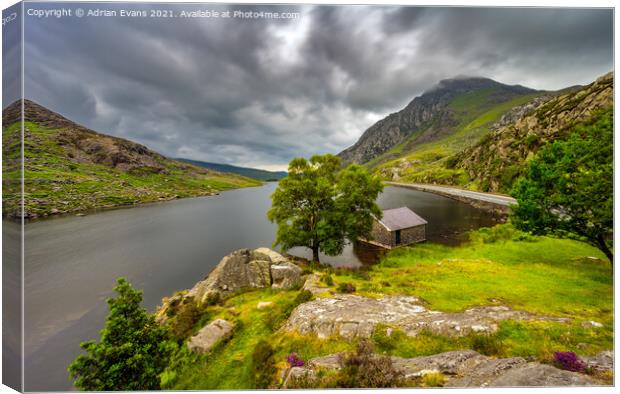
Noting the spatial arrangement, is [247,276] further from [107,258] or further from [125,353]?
[107,258]

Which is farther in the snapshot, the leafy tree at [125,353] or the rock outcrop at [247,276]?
the rock outcrop at [247,276]

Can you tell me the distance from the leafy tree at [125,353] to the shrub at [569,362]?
11907 mm

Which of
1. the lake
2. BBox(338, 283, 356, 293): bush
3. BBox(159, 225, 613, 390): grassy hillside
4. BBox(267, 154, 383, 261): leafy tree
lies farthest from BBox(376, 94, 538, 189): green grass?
BBox(338, 283, 356, 293): bush

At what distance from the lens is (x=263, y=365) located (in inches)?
305

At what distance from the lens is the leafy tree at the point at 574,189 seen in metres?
9.53

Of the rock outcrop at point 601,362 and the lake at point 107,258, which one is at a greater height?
the rock outcrop at point 601,362

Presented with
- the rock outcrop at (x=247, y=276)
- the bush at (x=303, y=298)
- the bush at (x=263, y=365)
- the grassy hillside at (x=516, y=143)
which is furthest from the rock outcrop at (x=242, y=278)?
the grassy hillside at (x=516, y=143)

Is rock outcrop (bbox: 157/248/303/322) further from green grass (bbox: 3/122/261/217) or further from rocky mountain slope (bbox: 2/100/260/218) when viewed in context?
green grass (bbox: 3/122/261/217)

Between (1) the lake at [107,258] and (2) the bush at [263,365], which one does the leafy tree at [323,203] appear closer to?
(1) the lake at [107,258]

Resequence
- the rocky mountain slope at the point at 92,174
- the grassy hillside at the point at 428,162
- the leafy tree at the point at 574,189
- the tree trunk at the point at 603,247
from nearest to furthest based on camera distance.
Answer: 1. the leafy tree at the point at 574,189
2. the tree trunk at the point at 603,247
3. the rocky mountain slope at the point at 92,174
4. the grassy hillside at the point at 428,162

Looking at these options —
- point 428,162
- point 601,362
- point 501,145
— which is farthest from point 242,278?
point 428,162

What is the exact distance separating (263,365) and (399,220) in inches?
989

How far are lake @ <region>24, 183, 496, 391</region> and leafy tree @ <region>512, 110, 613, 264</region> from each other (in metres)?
15.4

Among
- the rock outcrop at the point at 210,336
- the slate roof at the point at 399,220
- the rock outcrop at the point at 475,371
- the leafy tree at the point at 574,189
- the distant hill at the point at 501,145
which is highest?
the distant hill at the point at 501,145
